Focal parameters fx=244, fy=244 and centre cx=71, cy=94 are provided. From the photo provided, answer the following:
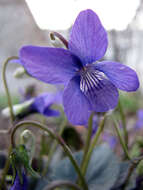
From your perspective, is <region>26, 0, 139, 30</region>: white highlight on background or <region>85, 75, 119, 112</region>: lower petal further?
<region>26, 0, 139, 30</region>: white highlight on background

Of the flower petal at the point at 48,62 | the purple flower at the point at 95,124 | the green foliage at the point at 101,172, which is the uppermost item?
the flower petal at the point at 48,62

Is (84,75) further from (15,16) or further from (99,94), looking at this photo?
(15,16)

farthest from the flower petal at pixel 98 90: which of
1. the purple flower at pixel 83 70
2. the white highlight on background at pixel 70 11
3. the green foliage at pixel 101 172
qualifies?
the white highlight on background at pixel 70 11

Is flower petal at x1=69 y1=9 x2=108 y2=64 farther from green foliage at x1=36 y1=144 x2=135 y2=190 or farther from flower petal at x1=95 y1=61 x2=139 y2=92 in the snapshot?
green foliage at x1=36 y1=144 x2=135 y2=190

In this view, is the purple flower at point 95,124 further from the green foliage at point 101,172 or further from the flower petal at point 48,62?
the flower petal at point 48,62

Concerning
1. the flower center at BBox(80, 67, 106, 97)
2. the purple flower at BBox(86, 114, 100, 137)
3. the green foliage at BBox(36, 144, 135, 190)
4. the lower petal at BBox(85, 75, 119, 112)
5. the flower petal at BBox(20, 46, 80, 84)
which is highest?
the flower petal at BBox(20, 46, 80, 84)

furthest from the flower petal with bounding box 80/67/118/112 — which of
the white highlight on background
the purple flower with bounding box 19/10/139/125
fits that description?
the white highlight on background

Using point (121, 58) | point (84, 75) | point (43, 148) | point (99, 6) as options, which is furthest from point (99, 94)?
point (121, 58)

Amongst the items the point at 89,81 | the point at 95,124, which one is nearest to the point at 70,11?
the point at 95,124

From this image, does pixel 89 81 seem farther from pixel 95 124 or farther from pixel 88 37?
pixel 95 124
